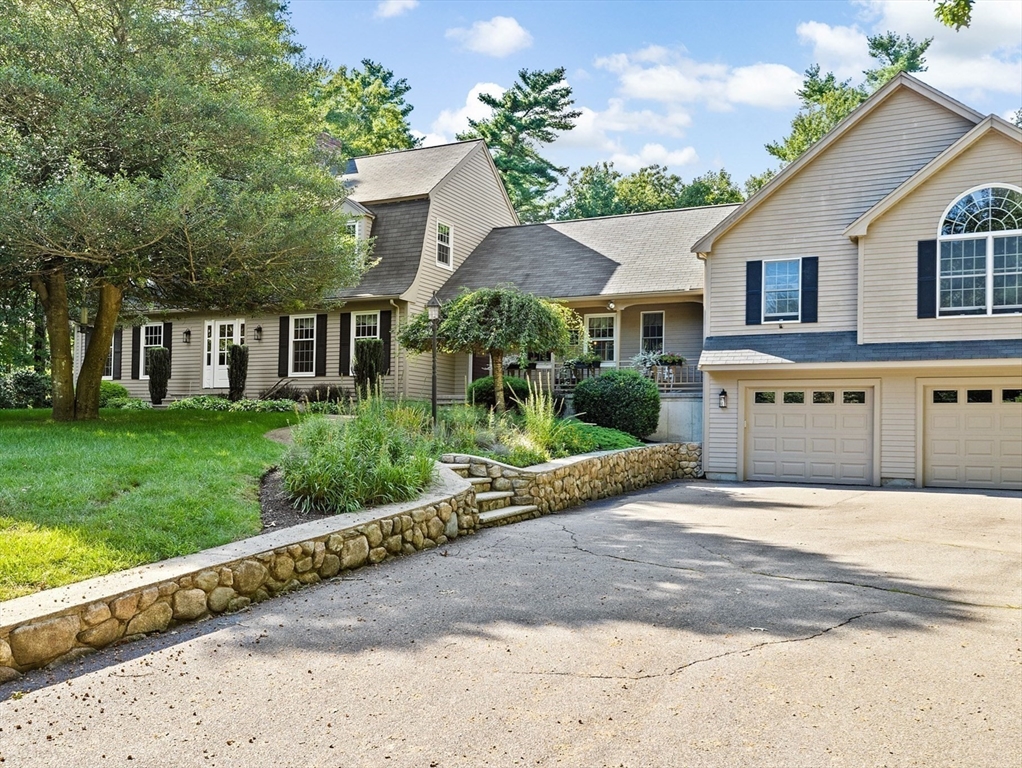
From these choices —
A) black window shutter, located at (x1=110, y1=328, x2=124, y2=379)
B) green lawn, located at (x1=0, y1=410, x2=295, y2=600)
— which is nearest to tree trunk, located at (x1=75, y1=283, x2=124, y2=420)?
green lawn, located at (x1=0, y1=410, x2=295, y2=600)

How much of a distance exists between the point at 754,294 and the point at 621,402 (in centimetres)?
333

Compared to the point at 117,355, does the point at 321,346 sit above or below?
above

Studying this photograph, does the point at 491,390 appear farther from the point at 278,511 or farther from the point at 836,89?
the point at 836,89

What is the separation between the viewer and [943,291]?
13453 mm

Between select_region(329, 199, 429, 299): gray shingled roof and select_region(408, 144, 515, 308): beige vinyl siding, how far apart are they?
8.6 inches

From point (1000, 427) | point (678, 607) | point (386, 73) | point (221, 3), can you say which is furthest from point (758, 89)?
point (678, 607)

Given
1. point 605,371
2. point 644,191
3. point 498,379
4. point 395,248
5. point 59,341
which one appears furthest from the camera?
point 644,191

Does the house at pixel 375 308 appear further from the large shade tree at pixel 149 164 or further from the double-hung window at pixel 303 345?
the large shade tree at pixel 149 164

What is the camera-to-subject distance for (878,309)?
45.5 feet

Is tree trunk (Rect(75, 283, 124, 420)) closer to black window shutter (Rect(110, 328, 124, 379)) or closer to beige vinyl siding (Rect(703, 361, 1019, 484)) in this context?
black window shutter (Rect(110, 328, 124, 379))

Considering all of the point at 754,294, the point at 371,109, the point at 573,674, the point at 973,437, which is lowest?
the point at 573,674

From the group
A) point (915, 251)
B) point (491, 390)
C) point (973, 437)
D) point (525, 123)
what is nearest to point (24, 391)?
point (491, 390)

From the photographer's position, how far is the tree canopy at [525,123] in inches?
1444

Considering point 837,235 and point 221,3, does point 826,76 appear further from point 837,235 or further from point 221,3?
point 221,3
